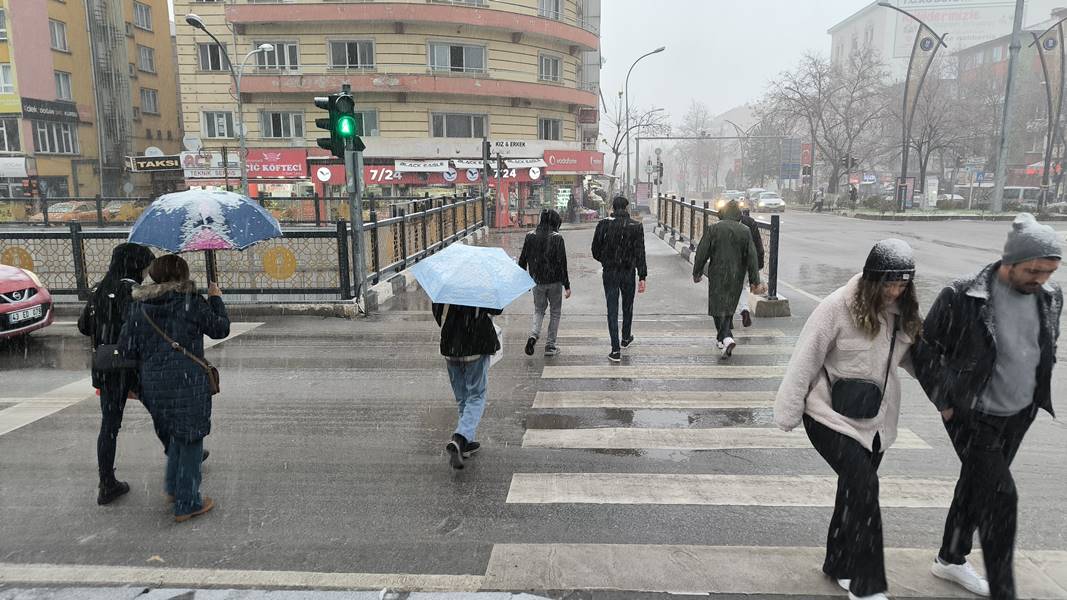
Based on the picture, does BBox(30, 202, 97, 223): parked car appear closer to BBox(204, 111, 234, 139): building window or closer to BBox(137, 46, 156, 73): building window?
BBox(204, 111, 234, 139): building window

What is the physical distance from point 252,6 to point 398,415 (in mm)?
34871

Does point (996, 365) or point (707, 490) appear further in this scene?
point (707, 490)

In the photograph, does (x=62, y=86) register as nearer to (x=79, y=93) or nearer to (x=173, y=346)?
(x=79, y=93)

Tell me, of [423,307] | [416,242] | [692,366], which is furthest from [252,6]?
[692,366]

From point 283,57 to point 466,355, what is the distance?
36.0 meters

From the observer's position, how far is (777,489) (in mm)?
4617

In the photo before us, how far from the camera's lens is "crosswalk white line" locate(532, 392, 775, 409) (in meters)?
6.43

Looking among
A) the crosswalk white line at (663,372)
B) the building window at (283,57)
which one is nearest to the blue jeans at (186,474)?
the crosswalk white line at (663,372)

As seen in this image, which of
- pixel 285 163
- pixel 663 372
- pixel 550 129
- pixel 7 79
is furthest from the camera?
pixel 7 79

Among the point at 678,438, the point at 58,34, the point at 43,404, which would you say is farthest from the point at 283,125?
the point at 678,438

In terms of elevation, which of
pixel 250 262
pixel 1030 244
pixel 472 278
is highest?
pixel 1030 244

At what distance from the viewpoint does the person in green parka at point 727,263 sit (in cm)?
802

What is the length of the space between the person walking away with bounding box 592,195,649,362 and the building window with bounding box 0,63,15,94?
47.1 m

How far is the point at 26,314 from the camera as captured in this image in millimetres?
8617
